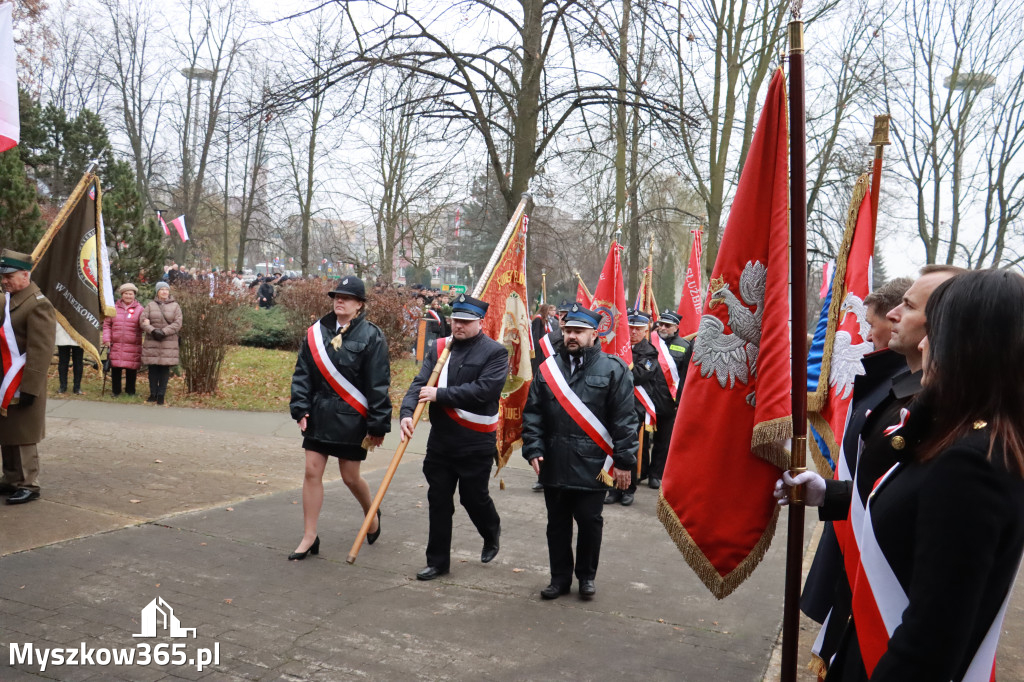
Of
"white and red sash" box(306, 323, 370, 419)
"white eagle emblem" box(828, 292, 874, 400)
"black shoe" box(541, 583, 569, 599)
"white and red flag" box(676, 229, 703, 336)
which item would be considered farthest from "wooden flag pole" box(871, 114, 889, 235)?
"white and red flag" box(676, 229, 703, 336)

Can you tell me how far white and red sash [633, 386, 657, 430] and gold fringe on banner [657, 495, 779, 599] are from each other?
243 inches

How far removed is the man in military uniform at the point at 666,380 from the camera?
32.3 ft

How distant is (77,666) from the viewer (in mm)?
4102

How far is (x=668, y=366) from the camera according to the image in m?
10.2

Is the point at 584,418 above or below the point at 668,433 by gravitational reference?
above

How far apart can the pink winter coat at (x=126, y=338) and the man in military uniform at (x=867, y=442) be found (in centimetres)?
1209

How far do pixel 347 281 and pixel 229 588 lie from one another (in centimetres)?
233

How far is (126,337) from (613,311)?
790 centimetres

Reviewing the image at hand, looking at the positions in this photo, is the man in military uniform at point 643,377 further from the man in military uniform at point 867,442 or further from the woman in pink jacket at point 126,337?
the woman in pink jacket at point 126,337

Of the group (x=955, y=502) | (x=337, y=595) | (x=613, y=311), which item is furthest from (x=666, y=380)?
(x=955, y=502)

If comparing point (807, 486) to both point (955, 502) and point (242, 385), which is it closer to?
point (955, 502)

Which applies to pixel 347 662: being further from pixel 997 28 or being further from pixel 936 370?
pixel 997 28

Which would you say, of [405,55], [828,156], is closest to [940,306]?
[405,55]

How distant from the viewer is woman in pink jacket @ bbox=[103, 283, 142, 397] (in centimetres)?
1329
